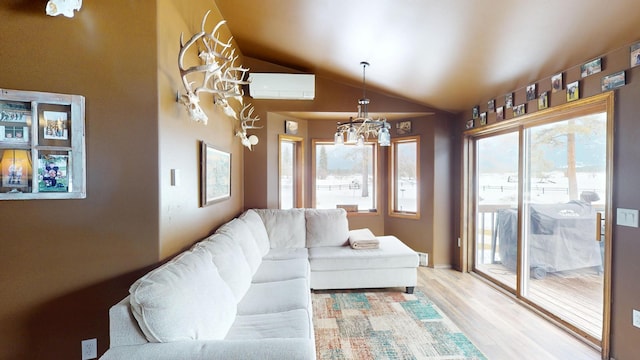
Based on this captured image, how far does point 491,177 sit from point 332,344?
298cm

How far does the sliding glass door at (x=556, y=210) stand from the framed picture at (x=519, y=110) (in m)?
0.09

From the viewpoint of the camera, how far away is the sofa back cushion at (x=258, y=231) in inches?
119

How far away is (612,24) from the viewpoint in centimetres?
178

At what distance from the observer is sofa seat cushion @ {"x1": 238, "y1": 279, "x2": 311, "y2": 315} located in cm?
195

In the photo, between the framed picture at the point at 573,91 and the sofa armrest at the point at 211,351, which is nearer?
the sofa armrest at the point at 211,351

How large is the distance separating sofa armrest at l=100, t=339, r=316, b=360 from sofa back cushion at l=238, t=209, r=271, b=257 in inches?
66.6

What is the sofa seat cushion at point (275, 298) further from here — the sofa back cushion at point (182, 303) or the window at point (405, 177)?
the window at point (405, 177)

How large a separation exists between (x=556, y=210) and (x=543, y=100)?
3.56 ft

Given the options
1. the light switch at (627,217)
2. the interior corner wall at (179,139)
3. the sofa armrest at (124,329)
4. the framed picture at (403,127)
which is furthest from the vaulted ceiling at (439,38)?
the sofa armrest at (124,329)

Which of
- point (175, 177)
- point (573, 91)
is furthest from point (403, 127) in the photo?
point (175, 177)

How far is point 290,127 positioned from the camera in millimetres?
4457

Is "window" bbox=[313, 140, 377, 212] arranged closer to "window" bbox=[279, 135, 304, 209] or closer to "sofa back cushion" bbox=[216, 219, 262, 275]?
"window" bbox=[279, 135, 304, 209]

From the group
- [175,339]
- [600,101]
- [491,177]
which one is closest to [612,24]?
[600,101]

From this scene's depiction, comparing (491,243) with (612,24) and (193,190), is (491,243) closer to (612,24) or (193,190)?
(612,24)
